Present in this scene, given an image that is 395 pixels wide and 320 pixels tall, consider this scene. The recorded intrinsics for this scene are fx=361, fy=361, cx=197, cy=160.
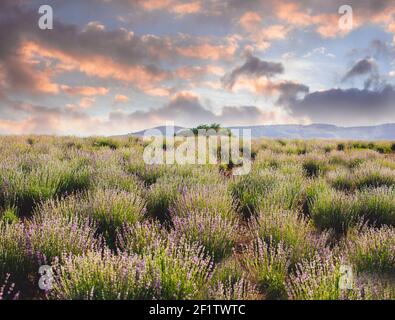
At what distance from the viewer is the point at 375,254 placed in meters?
3.45

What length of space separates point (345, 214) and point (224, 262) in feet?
7.44

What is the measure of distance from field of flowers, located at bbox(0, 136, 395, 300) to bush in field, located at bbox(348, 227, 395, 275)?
0.01 m

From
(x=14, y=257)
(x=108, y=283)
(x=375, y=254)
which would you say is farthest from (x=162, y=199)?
(x=375, y=254)

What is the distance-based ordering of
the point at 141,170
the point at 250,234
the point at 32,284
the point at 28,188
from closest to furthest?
the point at 32,284, the point at 250,234, the point at 28,188, the point at 141,170

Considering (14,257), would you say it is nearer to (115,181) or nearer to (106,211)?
(106,211)

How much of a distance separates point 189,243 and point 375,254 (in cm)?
179

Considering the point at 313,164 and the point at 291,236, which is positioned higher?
the point at 313,164

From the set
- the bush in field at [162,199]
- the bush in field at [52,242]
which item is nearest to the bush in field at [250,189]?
the bush in field at [162,199]

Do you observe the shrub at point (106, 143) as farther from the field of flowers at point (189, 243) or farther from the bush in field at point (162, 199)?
the bush in field at point (162, 199)

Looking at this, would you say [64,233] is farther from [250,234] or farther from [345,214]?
[345,214]

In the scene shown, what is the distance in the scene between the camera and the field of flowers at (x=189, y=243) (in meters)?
2.71

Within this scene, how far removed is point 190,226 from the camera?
3.82 metres

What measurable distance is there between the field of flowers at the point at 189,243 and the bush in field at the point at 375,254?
0.01 m
